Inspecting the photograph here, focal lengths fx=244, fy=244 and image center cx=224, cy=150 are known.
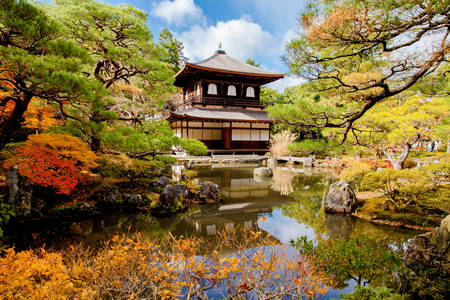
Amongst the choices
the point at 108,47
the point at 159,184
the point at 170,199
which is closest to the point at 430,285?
the point at 170,199

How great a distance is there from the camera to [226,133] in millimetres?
18109

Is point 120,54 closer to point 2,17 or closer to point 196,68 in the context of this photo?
point 2,17

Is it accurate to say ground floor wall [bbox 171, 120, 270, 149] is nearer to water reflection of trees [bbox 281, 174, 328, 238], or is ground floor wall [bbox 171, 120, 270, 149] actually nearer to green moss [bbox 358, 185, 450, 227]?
water reflection of trees [bbox 281, 174, 328, 238]

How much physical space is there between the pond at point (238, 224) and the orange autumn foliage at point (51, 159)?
1.00 m

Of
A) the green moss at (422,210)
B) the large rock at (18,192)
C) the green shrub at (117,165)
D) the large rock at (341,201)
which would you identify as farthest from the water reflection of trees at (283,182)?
the large rock at (18,192)

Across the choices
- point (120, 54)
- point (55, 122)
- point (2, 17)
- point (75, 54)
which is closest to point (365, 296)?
point (75, 54)

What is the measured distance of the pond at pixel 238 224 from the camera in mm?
4875

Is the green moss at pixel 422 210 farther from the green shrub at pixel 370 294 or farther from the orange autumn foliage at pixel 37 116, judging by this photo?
the orange autumn foliage at pixel 37 116

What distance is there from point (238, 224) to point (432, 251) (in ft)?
11.7

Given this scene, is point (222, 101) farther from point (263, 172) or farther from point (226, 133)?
point (263, 172)

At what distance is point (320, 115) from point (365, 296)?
2610mm

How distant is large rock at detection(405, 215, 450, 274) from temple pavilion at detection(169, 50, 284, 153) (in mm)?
13855

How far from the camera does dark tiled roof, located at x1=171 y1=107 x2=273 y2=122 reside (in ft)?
54.2

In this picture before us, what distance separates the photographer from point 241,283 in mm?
2574
